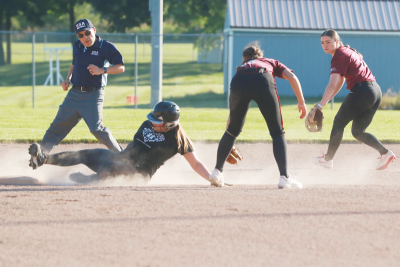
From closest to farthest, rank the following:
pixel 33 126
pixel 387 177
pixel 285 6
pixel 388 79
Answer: pixel 387 177, pixel 33 126, pixel 388 79, pixel 285 6

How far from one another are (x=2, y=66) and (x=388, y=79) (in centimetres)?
2314

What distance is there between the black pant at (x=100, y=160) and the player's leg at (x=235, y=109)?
2.99 feet

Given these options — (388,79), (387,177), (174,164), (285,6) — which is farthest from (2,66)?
(387,177)

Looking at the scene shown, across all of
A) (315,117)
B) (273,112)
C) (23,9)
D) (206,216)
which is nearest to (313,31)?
(315,117)

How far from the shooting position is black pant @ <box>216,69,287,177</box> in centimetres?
574

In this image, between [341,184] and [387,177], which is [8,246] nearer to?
[341,184]

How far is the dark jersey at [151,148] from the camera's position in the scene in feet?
19.4

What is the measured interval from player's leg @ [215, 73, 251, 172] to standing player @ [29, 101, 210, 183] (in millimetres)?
295

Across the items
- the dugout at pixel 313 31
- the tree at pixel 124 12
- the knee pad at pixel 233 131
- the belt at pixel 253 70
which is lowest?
the knee pad at pixel 233 131

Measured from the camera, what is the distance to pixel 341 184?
21.7ft

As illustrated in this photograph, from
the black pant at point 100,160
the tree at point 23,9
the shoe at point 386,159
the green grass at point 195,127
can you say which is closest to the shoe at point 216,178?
the black pant at point 100,160

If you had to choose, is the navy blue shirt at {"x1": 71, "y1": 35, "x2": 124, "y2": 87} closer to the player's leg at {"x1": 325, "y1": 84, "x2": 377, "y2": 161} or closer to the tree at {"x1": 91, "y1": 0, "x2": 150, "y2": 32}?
the player's leg at {"x1": 325, "y1": 84, "x2": 377, "y2": 161}

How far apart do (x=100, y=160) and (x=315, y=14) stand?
2058cm

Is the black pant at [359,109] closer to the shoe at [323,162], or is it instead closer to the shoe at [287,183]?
the shoe at [323,162]
